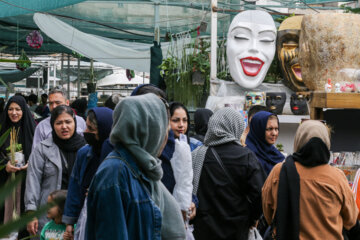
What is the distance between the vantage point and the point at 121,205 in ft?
5.74

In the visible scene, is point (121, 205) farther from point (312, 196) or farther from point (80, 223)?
point (312, 196)

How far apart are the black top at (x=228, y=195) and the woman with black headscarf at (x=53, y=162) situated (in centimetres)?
102

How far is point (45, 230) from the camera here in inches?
127

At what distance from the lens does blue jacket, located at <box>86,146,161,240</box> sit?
174cm

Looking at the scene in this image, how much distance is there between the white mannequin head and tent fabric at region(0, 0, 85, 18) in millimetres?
2437

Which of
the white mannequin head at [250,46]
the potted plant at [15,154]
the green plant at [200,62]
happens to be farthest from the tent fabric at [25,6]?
the potted plant at [15,154]

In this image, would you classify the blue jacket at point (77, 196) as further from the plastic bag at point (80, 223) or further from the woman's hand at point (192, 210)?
the woman's hand at point (192, 210)

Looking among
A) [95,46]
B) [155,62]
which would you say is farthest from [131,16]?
[155,62]

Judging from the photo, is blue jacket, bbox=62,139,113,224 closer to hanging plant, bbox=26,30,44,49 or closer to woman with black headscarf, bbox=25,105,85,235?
woman with black headscarf, bbox=25,105,85,235

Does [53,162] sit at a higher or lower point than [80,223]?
higher

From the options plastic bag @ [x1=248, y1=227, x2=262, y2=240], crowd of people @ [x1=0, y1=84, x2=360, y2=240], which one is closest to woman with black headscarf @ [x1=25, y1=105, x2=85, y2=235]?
crowd of people @ [x1=0, y1=84, x2=360, y2=240]

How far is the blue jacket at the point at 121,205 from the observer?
1743 millimetres

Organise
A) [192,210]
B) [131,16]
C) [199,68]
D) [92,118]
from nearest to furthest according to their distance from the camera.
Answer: [92,118] < [192,210] < [199,68] < [131,16]

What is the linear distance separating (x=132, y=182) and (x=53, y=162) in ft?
6.50
